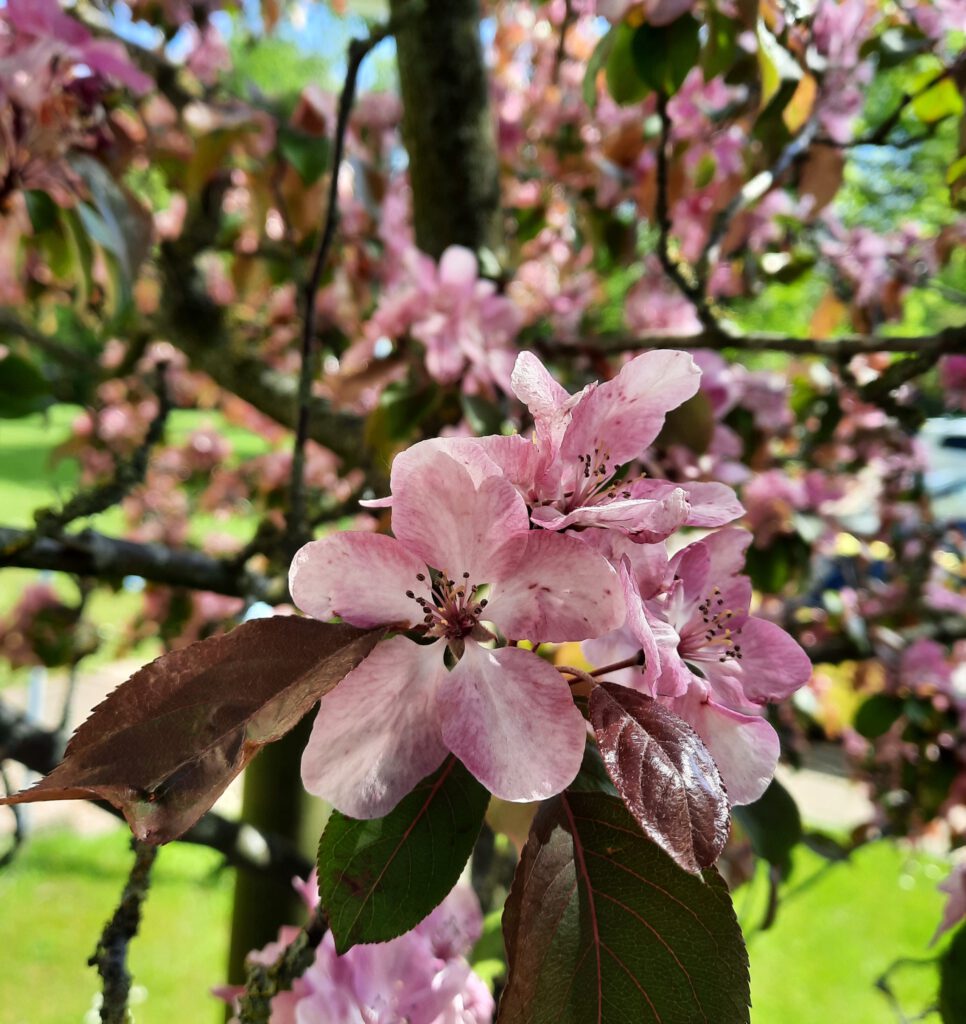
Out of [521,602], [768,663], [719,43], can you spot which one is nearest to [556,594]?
[521,602]

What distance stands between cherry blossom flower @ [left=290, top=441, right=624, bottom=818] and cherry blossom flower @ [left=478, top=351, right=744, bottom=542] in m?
0.03

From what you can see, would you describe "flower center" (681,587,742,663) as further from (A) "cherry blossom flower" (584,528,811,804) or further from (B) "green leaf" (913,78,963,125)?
(B) "green leaf" (913,78,963,125)

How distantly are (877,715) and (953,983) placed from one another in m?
1.00

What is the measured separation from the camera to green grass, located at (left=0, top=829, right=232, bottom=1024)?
2496 mm

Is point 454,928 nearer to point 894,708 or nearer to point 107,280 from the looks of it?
point 107,280

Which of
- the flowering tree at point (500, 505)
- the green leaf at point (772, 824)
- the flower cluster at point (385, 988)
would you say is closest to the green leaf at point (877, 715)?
the flowering tree at point (500, 505)

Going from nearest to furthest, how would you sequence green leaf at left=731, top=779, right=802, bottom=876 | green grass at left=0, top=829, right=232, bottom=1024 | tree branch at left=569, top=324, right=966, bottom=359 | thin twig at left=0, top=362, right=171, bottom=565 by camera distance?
green leaf at left=731, top=779, right=802, bottom=876
thin twig at left=0, top=362, right=171, bottom=565
tree branch at left=569, top=324, right=966, bottom=359
green grass at left=0, top=829, right=232, bottom=1024

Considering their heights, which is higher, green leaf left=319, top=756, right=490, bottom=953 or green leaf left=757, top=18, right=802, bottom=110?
green leaf left=757, top=18, right=802, bottom=110

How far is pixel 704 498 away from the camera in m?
0.41

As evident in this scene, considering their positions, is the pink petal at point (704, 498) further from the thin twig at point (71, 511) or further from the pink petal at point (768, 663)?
the thin twig at point (71, 511)

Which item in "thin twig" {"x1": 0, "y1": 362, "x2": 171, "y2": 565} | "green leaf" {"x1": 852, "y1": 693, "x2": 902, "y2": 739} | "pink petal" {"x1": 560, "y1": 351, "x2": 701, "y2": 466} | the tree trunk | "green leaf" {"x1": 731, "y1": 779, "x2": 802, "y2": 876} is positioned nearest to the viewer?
"pink petal" {"x1": 560, "y1": 351, "x2": 701, "y2": 466}

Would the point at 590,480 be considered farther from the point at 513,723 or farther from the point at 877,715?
the point at 877,715

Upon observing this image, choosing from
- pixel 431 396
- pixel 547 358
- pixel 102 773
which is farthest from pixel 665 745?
pixel 547 358

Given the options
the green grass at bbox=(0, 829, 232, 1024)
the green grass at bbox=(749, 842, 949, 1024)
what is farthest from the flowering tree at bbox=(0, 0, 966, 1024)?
the green grass at bbox=(0, 829, 232, 1024)
